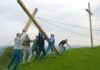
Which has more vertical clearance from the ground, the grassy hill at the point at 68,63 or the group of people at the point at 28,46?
the group of people at the point at 28,46

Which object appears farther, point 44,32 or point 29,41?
point 44,32

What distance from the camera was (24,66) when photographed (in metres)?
30.0

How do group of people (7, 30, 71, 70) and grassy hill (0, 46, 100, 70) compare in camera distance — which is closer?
group of people (7, 30, 71, 70)

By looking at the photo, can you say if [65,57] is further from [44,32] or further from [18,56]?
[18,56]

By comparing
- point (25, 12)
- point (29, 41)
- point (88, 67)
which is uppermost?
point (25, 12)

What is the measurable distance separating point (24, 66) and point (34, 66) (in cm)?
96

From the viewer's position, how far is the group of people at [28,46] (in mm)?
25625

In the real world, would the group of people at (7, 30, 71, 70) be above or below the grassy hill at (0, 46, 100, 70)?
above

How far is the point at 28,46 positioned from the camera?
2900 centimetres

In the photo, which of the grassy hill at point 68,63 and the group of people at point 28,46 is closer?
the group of people at point 28,46

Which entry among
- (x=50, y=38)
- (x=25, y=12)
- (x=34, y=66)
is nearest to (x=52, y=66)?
(x=34, y=66)

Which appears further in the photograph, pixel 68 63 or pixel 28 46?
pixel 68 63

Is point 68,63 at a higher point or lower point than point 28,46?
lower

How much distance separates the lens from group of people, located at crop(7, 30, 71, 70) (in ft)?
84.1
